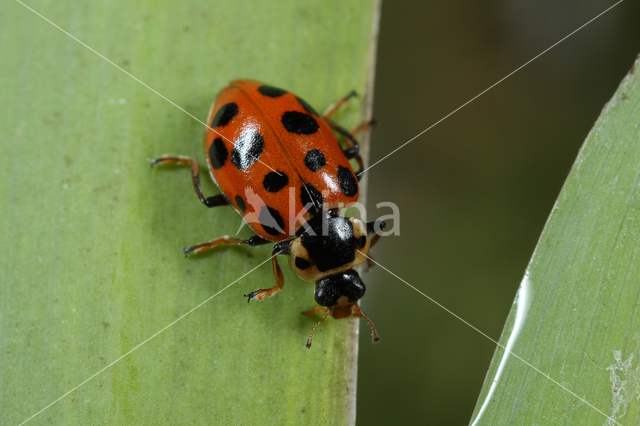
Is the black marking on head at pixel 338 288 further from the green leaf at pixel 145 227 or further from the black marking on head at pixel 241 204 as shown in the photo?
the black marking on head at pixel 241 204

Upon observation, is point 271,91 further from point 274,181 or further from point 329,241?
point 329,241

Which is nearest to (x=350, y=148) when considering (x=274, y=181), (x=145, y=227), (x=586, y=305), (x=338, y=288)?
(x=274, y=181)

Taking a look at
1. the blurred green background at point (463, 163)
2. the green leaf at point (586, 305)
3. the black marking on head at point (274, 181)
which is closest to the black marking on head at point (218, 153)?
the black marking on head at point (274, 181)

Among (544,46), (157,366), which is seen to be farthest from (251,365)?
(544,46)

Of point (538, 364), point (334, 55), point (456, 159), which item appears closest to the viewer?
point (538, 364)

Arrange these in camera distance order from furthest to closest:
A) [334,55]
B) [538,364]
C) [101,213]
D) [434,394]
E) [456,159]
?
[456,159] < [434,394] < [334,55] < [101,213] < [538,364]

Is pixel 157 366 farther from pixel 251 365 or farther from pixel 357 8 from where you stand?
pixel 357 8
